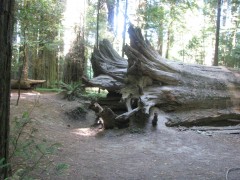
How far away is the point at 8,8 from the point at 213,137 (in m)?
6.54

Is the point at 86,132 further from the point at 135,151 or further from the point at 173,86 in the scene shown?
the point at 173,86

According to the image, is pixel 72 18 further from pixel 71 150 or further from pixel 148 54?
pixel 71 150

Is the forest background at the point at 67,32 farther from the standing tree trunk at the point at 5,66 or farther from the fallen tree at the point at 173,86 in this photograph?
the standing tree trunk at the point at 5,66

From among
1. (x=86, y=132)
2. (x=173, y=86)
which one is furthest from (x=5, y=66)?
(x=173, y=86)

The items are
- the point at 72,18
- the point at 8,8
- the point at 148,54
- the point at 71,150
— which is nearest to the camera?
the point at 8,8

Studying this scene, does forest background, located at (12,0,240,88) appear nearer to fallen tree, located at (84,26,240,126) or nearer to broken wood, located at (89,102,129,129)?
fallen tree, located at (84,26,240,126)

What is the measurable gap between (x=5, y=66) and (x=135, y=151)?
3942mm

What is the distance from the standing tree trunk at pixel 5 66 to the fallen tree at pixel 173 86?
19.9 feet

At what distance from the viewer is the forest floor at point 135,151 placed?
4.69 meters

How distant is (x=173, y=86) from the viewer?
32.9ft

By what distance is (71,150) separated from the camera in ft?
19.5

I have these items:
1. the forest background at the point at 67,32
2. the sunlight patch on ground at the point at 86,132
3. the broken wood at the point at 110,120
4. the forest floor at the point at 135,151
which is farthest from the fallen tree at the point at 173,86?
the forest background at the point at 67,32

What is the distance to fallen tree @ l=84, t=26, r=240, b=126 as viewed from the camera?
9477 millimetres

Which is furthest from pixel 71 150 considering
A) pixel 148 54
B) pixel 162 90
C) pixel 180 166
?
pixel 148 54
